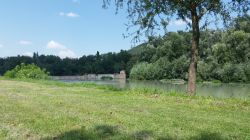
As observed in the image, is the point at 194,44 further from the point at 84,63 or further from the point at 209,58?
the point at 84,63

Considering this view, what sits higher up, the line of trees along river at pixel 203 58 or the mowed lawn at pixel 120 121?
the line of trees along river at pixel 203 58

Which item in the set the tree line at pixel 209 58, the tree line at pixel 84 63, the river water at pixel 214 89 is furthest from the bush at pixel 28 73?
the tree line at pixel 84 63

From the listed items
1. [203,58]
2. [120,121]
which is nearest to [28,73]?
[203,58]

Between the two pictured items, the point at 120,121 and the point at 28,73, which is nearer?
the point at 120,121

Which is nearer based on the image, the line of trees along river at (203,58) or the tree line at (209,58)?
the line of trees along river at (203,58)

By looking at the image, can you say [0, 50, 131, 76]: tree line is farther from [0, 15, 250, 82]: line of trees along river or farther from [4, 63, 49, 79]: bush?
[4, 63, 49, 79]: bush

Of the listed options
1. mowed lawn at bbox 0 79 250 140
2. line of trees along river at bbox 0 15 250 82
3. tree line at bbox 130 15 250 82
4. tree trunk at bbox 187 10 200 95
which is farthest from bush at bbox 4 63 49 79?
mowed lawn at bbox 0 79 250 140

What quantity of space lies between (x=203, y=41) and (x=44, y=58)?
74.1 m

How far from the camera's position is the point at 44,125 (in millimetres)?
8992

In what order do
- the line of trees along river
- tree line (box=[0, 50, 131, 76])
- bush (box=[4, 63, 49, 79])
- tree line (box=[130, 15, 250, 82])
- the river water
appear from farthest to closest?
tree line (box=[0, 50, 131, 76]) → tree line (box=[130, 15, 250, 82]) → the line of trees along river → bush (box=[4, 63, 49, 79]) → the river water

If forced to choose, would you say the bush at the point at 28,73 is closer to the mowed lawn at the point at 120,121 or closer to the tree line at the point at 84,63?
the mowed lawn at the point at 120,121

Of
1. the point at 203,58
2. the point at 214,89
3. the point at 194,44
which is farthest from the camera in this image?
the point at 203,58

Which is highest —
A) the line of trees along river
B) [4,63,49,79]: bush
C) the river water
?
the line of trees along river

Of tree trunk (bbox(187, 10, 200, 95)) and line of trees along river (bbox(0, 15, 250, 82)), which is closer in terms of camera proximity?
tree trunk (bbox(187, 10, 200, 95))
